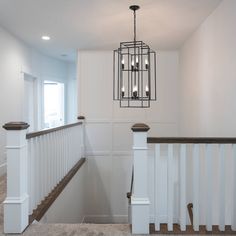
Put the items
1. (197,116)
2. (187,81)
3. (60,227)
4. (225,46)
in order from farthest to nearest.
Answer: (187,81) → (197,116) → (225,46) → (60,227)

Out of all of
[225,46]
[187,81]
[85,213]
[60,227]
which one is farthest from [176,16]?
[85,213]

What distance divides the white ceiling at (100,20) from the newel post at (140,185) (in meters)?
1.93

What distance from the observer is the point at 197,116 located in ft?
15.6

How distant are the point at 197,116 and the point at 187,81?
980 millimetres

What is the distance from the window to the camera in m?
7.46

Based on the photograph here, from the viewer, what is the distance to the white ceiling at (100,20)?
11.9 ft

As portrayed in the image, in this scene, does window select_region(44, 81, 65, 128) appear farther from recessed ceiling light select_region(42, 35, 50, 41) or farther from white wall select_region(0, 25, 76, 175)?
recessed ceiling light select_region(42, 35, 50, 41)

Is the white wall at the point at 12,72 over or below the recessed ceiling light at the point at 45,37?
below

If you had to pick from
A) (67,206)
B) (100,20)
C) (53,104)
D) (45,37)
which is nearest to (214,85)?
(100,20)

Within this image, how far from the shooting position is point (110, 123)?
6.34m

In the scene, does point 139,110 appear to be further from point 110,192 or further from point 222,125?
point 222,125

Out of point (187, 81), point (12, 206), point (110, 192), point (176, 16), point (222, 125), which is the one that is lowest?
point (110, 192)

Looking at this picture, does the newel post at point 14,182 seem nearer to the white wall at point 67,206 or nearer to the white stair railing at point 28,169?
the white stair railing at point 28,169

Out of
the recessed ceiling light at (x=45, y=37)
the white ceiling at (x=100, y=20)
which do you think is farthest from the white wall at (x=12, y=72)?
the recessed ceiling light at (x=45, y=37)
